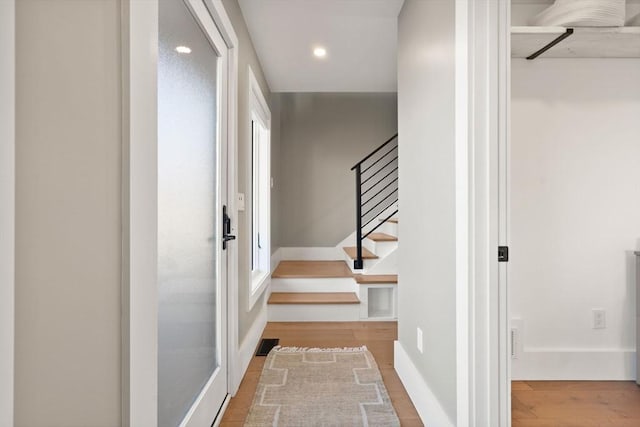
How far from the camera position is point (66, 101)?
68cm

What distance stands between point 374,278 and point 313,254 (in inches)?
58.8

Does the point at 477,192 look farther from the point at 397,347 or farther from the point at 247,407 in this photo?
the point at 247,407

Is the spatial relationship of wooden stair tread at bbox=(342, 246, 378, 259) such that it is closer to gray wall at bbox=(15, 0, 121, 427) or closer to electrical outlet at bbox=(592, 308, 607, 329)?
electrical outlet at bbox=(592, 308, 607, 329)

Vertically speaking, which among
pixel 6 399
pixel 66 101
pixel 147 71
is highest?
pixel 147 71

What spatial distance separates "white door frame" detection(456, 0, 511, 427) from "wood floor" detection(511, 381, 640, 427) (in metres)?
0.71

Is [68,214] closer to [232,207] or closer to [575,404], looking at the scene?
[232,207]

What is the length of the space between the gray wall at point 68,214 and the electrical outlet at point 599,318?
2.49 m

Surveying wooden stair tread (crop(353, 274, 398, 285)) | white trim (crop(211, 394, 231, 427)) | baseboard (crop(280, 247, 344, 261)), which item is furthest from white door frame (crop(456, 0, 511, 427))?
baseboard (crop(280, 247, 344, 261))

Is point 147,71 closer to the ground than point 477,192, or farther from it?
farther from it

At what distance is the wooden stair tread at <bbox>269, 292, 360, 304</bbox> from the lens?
3.29 m

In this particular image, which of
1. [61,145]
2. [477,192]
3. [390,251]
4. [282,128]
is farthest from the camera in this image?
[282,128]

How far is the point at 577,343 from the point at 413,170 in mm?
1456

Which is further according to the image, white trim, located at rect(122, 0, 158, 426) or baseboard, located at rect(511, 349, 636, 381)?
baseboard, located at rect(511, 349, 636, 381)

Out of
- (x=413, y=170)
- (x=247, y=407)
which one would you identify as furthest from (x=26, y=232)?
(x=413, y=170)
